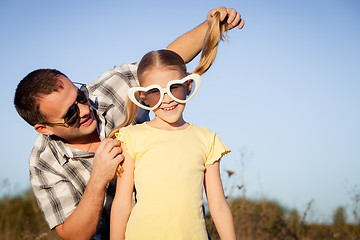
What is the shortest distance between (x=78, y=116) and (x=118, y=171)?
1.15 meters

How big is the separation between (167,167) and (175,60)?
0.71m

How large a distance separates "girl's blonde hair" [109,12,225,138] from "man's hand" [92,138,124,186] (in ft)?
0.34

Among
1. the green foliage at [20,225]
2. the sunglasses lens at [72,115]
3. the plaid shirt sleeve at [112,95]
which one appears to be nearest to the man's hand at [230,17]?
the plaid shirt sleeve at [112,95]

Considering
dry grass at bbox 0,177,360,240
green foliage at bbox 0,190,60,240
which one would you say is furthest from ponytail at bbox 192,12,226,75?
green foliage at bbox 0,190,60,240

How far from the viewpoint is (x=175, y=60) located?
2416 millimetres

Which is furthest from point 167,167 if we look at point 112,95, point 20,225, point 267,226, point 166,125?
point 267,226

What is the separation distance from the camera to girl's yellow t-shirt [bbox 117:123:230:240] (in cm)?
214

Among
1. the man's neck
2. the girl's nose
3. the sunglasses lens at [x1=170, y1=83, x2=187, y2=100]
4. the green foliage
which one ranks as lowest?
the green foliage

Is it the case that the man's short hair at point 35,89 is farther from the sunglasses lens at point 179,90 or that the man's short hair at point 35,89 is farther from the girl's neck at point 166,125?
the sunglasses lens at point 179,90

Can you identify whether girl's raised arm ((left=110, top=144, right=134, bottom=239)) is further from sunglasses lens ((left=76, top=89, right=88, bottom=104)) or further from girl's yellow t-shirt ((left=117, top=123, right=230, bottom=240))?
sunglasses lens ((left=76, top=89, right=88, bottom=104))

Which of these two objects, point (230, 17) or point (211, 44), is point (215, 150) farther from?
point (230, 17)

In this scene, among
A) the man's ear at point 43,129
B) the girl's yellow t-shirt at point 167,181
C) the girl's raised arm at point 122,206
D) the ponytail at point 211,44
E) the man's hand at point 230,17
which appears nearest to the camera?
the girl's yellow t-shirt at point 167,181

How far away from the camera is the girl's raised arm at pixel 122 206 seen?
7.47 feet

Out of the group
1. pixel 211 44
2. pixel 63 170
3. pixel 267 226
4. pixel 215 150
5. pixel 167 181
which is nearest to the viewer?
pixel 167 181
